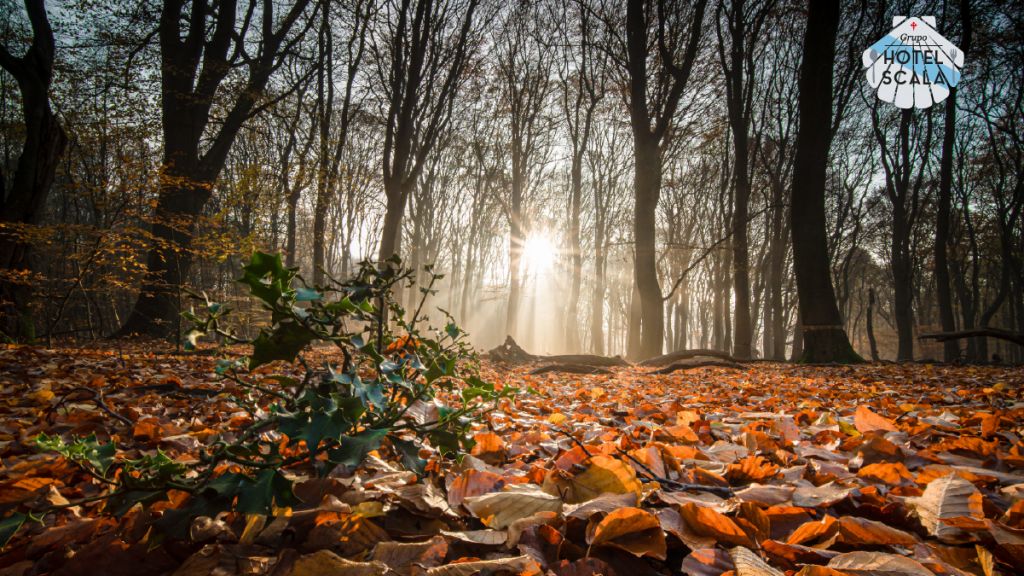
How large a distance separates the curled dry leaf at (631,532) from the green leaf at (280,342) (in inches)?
22.0

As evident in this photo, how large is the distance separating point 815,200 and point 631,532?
23.2 feet

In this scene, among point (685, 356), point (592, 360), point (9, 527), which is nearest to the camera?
point (9, 527)

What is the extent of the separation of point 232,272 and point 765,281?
25576mm

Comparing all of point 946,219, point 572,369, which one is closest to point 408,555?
point 572,369

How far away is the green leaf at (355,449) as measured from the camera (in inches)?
25.3

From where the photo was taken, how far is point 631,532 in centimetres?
74

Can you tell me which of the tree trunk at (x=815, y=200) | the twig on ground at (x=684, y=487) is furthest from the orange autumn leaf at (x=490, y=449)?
the tree trunk at (x=815, y=200)

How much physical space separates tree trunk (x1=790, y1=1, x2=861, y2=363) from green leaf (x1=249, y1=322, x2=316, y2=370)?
22.8 feet

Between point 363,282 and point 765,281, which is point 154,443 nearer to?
point 363,282

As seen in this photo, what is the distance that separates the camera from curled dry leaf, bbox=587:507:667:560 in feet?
2.34

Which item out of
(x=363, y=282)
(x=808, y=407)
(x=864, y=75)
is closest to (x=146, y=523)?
(x=363, y=282)

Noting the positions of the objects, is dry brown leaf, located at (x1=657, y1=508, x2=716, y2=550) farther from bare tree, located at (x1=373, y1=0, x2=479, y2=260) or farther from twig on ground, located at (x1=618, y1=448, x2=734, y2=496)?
bare tree, located at (x1=373, y1=0, x2=479, y2=260)

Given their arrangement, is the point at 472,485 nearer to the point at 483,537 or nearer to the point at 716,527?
the point at 483,537

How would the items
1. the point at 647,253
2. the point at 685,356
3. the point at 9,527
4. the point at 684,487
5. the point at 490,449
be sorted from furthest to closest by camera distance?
the point at 647,253, the point at 685,356, the point at 490,449, the point at 684,487, the point at 9,527
